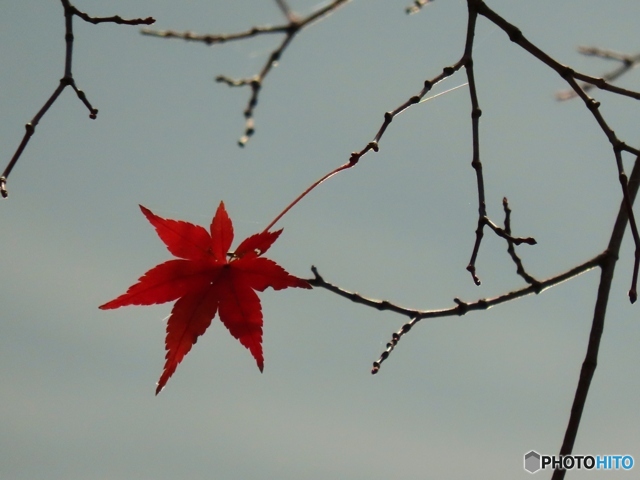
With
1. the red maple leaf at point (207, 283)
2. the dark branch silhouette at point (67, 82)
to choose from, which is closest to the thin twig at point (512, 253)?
the red maple leaf at point (207, 283)

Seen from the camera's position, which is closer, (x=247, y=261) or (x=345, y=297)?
(x=345, y=297)

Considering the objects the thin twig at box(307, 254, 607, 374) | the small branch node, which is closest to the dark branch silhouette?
the small branch node

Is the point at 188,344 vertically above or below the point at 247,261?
below

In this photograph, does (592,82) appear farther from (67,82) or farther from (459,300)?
(67,82)

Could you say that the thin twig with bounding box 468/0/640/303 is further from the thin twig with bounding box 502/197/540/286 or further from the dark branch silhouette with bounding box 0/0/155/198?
the dark branch silhouette with bounding box 0/0/155/198

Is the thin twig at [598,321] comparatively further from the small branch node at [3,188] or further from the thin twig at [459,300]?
the small branch node at [3,188]

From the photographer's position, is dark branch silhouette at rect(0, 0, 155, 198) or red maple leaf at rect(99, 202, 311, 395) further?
red maple leaf at rect(99, 202, 311, 395)

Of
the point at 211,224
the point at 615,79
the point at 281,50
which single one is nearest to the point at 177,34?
the point at 281,50

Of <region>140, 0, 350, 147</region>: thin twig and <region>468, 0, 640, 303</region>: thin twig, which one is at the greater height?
<region>468, 0, 640, 303</region>: thin twig

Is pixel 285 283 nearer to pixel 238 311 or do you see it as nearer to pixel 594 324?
pixel 238 311
